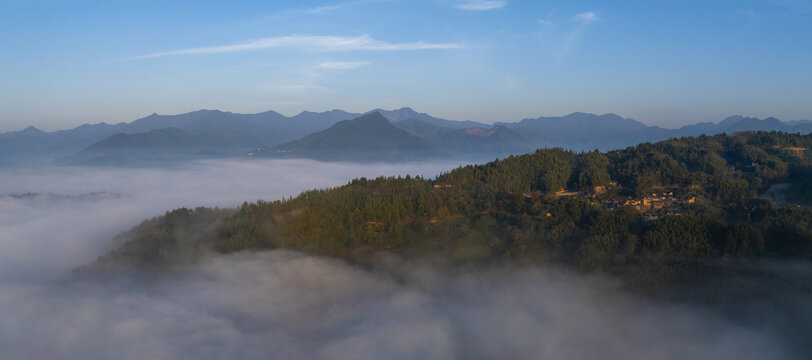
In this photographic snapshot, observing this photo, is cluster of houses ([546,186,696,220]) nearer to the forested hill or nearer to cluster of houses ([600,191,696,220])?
cluster of houses ([600,191,696,220])

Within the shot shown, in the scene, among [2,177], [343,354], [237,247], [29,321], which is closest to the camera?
[343,354]

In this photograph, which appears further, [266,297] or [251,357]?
[266,297]

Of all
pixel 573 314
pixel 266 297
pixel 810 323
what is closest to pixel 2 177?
pixel 266 297

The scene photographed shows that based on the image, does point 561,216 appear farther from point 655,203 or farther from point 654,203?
point 655,203

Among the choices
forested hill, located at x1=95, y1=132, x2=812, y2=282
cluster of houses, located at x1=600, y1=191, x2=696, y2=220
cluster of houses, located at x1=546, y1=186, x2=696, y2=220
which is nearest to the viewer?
forested hill, located at x1=95, y1=132, x2=812, y2=282

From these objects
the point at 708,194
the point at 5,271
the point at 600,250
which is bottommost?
the point at 5,271

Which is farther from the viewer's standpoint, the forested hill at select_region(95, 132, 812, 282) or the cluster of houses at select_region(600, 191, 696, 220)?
the cluster of houses at select_region(600, 191, 696, 220)

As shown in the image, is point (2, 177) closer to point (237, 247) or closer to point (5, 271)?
point (5, 271)

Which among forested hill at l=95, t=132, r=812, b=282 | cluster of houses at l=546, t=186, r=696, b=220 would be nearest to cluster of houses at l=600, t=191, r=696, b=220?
cluster of houses at l=546, t=186, r=696, b=220

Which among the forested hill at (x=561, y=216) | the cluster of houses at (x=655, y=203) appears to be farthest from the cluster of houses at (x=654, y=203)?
the forested hill at (x=561, y=216)
